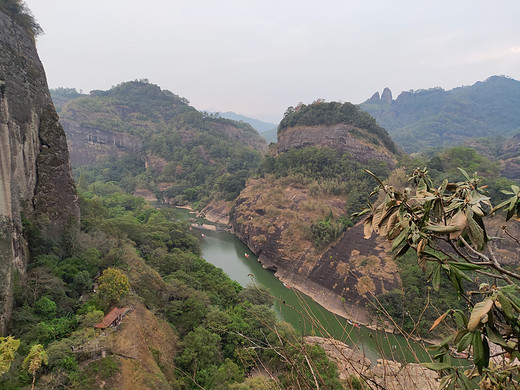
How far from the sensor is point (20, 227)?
9.49 m

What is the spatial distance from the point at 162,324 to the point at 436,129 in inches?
4022

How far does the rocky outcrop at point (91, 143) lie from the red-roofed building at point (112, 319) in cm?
5608

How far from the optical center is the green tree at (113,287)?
924cm

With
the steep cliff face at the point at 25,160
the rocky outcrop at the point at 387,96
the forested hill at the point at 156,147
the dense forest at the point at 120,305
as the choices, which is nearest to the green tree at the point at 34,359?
the dense forest at the point at 120,305

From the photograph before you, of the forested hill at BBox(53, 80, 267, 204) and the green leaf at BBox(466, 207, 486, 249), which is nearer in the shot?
the green leaf at BBox(466, 207, 486, 249)

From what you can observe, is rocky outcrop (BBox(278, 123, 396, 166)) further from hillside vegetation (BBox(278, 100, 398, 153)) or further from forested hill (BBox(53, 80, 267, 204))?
forested hill (BBox(53, 80, 267, 204))

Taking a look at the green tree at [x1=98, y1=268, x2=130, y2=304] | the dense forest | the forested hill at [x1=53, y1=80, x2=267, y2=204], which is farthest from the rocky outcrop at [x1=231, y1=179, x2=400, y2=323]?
the forested hill at [x1=53, y1=80, x2=267, y2=204]

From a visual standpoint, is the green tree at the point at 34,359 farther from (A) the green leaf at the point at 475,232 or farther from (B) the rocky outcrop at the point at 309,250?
(B) the rocky outcrop at the point at 309,250

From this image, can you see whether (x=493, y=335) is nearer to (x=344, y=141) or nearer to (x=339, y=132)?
(x=344, y=141)

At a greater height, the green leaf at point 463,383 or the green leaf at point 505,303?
the green leaf at point 505,303

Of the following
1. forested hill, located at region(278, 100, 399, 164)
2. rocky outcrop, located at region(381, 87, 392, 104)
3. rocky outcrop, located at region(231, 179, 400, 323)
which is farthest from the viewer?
rocky outcrop, located at region(381, 87, 392, 104)

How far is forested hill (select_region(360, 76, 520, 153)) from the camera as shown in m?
84.4

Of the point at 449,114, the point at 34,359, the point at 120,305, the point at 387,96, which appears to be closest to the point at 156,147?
the point at 120,305

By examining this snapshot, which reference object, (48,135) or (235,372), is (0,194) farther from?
(235,372)
